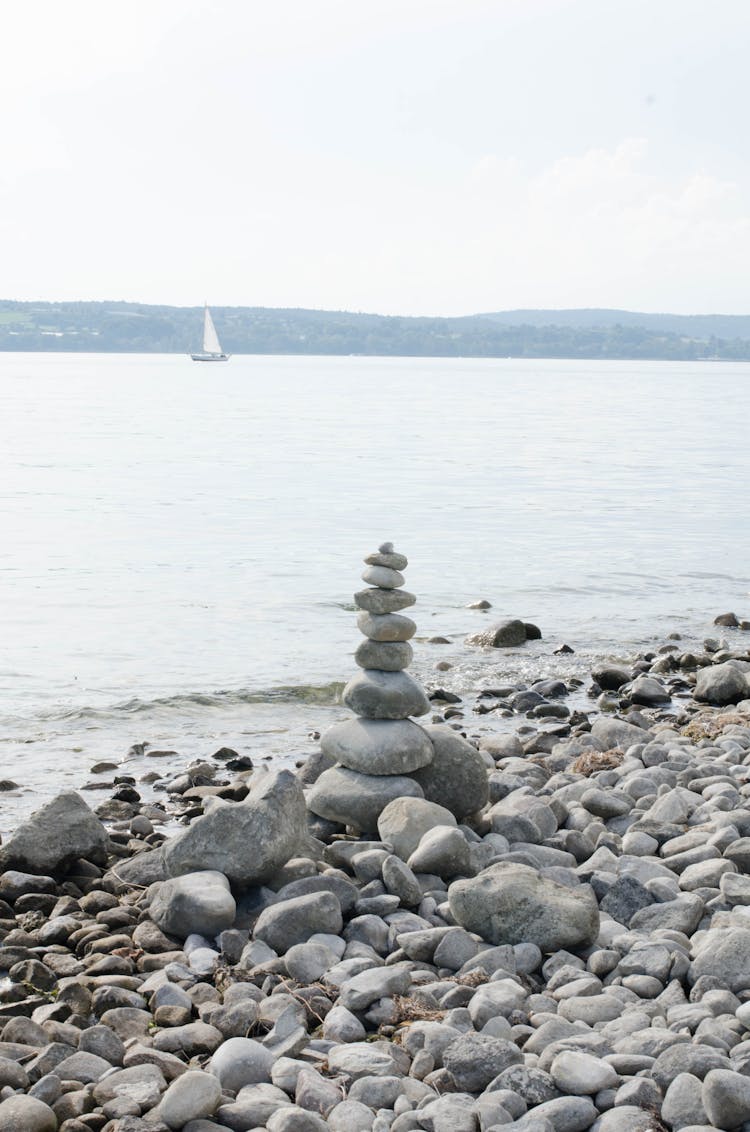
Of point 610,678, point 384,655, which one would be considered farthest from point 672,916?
point 610,678

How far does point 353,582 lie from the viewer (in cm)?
2186

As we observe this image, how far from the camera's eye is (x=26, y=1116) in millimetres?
5406

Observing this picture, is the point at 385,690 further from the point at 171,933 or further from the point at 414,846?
the point at 171,933

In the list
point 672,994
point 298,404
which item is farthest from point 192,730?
point 298,404

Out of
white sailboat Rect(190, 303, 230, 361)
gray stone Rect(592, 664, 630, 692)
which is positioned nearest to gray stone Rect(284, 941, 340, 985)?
gray stone Rect(592, 664, 630, 692)

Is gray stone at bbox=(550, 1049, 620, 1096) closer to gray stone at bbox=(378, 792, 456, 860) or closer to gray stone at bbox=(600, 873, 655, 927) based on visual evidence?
gray stone at bbox=(600, 873, 655, 927)

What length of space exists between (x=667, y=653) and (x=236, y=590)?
724cm

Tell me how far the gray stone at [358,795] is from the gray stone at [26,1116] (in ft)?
12.2

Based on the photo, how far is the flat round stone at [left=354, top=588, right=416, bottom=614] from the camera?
970 centimetres

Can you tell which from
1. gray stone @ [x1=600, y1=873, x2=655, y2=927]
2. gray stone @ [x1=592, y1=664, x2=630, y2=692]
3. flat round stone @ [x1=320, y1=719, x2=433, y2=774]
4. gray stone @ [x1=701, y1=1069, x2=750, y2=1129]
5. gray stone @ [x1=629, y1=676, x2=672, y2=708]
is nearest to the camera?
gray stone @ [x1=701, y1=1069, x2=750, y2=1129]

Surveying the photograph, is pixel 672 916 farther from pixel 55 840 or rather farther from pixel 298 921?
pixel 55 840

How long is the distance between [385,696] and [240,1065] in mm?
3872

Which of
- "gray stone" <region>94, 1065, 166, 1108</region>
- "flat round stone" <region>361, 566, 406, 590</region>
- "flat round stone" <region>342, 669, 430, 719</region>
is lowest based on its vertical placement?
"gray stone" <region>94, 1065, 166, 1108</region>

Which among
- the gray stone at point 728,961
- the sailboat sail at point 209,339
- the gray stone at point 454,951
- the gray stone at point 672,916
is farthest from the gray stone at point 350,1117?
the sailboat sail at point 209,339
